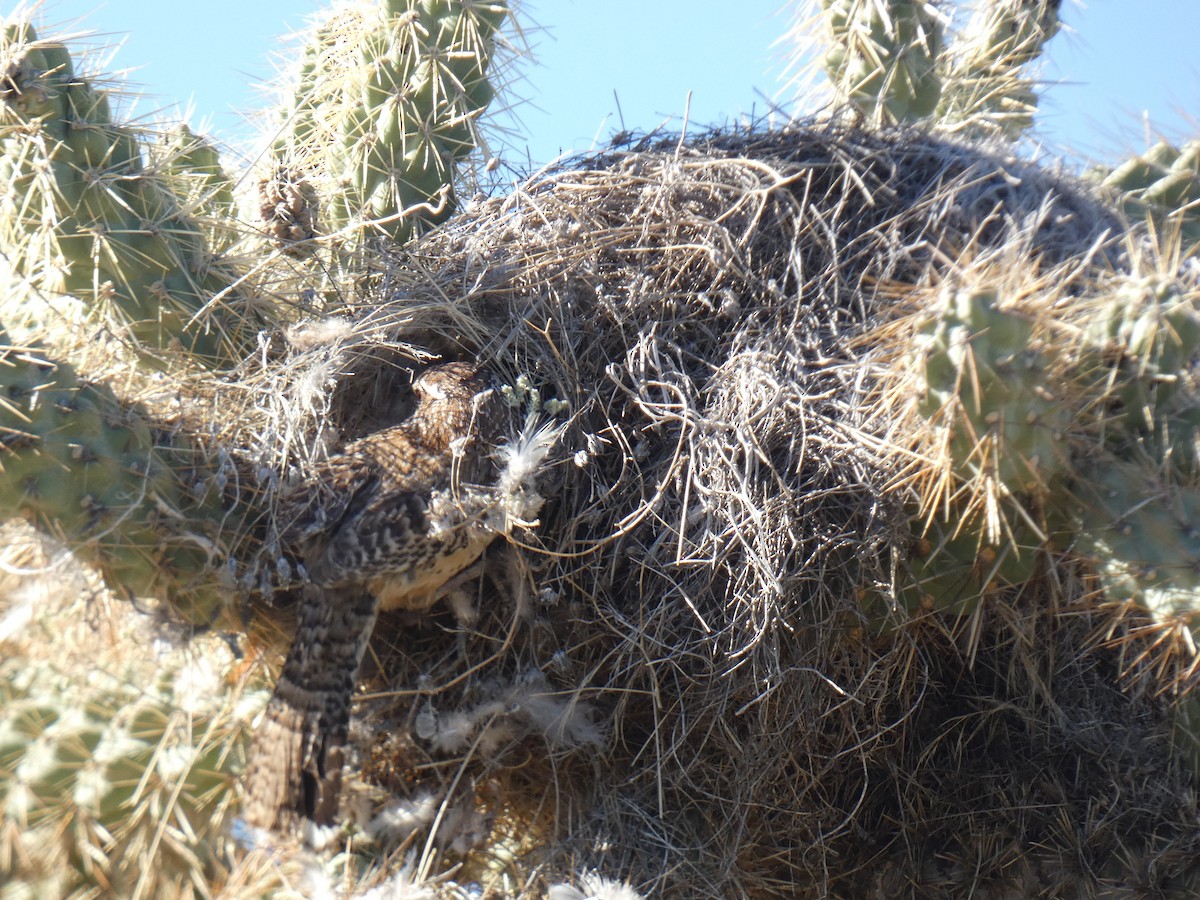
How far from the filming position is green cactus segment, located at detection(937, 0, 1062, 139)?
445cm

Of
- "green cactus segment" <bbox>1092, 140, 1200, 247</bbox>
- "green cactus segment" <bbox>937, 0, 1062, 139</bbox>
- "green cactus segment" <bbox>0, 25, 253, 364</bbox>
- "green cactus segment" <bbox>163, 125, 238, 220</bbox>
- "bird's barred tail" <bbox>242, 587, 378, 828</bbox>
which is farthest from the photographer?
"green cactus segment" <bbox>937, 0, 1062, 139</bbox>

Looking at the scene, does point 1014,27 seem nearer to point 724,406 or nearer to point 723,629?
point 724,406

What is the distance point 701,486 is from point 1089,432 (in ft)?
3.16

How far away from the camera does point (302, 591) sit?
283 cm

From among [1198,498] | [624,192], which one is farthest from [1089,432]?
[624,192]

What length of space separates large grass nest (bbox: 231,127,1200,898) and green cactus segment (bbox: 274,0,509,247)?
0.30 m

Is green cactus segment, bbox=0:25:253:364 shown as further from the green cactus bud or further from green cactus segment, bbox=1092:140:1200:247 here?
green cactus segment, bbox=1092:140:1200:247

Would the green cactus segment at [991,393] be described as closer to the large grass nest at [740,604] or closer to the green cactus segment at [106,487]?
the large grass nest at [740,604]

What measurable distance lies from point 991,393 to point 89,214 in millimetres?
2284

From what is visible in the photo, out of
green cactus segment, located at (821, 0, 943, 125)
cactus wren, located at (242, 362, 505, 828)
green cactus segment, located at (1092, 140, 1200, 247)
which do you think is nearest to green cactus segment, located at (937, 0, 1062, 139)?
green cactus segment, located at (821, 0, 943, 125)

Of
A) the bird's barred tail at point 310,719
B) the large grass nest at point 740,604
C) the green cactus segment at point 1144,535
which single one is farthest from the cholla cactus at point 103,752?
the green cactus segment at point 1144,535

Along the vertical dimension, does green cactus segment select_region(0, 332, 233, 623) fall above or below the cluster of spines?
below

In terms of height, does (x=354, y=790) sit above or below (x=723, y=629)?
below

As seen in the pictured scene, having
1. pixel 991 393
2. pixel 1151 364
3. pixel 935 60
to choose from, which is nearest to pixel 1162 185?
pixel 935 60
